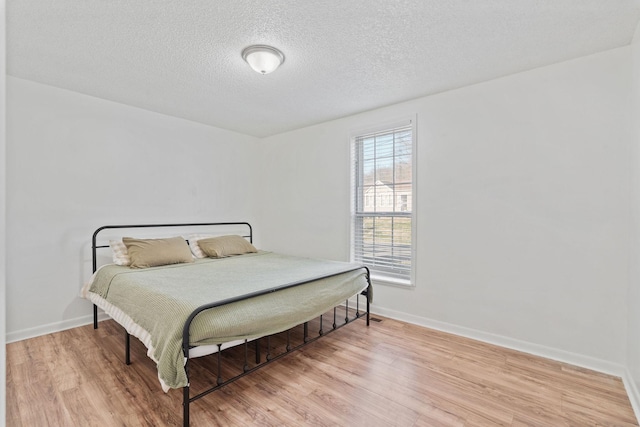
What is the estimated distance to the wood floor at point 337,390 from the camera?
175cm

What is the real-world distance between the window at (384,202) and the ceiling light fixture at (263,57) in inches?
64.0

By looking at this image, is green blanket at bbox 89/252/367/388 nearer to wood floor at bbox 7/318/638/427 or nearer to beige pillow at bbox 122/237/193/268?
beige pillow at bbox 122/237/193/268

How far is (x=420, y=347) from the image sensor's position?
2664 mm

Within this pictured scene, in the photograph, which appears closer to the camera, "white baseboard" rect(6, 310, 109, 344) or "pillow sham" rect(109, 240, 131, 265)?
"white baseboard" rect(6, 310, 109, 344)

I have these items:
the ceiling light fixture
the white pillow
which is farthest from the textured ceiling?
the white pillow

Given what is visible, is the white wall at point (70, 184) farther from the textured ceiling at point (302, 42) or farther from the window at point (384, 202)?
the window at point (384, 202)

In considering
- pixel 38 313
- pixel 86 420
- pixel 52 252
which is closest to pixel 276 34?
pixel 86 420

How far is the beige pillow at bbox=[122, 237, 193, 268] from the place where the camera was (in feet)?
9.80

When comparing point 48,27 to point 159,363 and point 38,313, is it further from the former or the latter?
point 38,313

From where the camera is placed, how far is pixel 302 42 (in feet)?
7.09

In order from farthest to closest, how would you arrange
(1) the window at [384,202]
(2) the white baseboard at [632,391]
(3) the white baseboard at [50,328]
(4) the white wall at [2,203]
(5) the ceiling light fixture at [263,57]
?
(1) the window at [384,202], (3) the white baseboard at [50,328], (5) the ceiling light fixture at [263,57], (2) the white baseboard at [632,391], (4) the white wall at [2,203]

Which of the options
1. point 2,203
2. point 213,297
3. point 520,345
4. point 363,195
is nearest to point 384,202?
point 363,195

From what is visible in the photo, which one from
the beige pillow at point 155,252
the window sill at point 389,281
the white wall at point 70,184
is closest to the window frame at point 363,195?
the window sill at point 389,281

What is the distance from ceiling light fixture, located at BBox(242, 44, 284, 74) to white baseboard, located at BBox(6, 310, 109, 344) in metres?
3.10
